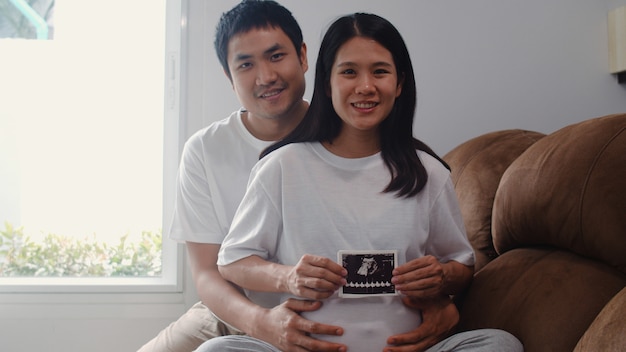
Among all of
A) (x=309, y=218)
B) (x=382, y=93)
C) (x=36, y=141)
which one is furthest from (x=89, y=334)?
(x=382, y=93)

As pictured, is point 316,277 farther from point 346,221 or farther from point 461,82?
point 461,82

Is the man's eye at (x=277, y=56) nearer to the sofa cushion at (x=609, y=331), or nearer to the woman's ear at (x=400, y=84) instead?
the woman's ear at (x=400, y=84)

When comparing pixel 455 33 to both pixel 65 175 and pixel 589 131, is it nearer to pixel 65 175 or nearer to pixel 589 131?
pixel 589 131

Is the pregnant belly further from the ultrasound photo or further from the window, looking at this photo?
the window

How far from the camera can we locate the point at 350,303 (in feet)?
4.05

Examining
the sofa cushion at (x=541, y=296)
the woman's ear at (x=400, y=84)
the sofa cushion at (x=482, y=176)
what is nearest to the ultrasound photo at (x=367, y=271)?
the sofa cushion at (x=541, y=296)

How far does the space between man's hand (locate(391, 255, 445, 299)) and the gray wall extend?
1238 mm

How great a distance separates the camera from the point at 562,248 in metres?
1.33

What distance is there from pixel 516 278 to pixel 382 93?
467 mm

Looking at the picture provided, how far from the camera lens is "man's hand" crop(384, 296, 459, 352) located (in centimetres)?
122

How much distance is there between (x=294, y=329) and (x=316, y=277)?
121 mm

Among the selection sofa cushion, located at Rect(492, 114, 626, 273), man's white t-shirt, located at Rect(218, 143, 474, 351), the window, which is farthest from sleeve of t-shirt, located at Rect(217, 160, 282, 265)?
the window

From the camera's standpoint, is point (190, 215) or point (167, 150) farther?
point (167, 150)

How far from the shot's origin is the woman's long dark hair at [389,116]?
1323 millimetres
